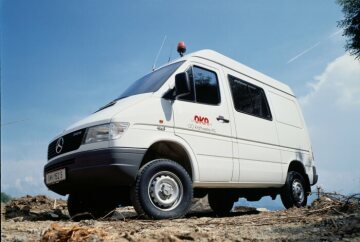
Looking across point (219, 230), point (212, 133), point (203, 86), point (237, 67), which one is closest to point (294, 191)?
point (237, 67)

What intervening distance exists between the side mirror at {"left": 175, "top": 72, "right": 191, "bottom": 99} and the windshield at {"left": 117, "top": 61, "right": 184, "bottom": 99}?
0.31m

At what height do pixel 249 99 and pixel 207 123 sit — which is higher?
pixel 249 99

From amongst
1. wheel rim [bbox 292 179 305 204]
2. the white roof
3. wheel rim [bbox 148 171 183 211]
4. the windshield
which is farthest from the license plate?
wheel rim [bbox 292 179 305 204]

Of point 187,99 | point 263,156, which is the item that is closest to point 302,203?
point 263,156

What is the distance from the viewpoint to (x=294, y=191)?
23.8 ft

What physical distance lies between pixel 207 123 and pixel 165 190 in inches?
46.7

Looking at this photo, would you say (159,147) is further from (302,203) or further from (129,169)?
(302,203)

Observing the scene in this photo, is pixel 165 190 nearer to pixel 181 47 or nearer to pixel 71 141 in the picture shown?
→ pixel 71 141

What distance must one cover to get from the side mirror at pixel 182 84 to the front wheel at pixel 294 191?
3.20m

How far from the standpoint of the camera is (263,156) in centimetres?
642

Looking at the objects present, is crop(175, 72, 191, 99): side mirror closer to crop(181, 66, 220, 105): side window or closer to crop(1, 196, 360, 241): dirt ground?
crop(181, 66, 220, 105): side window

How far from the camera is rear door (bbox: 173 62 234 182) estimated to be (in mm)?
5102

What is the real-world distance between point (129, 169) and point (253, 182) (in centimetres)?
244

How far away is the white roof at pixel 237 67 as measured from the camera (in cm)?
593
